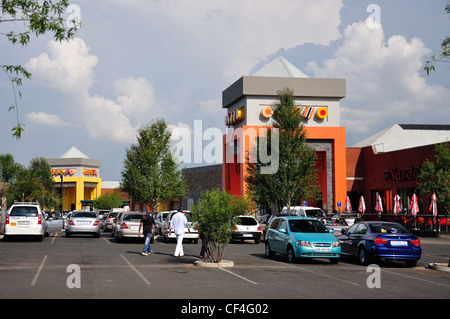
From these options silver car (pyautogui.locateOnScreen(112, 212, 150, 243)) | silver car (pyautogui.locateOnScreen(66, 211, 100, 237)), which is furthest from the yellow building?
silver car (pyautogui.locateOnScreen(112, 212, 150, 243))

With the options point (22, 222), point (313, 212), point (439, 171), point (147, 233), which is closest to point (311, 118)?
point (439, 171)

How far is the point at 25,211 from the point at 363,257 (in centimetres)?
1652

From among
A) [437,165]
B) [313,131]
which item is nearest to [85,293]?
[437,165]

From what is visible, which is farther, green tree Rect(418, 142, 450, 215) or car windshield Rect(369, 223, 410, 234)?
green tree Rect(418, 142, 450, 215)

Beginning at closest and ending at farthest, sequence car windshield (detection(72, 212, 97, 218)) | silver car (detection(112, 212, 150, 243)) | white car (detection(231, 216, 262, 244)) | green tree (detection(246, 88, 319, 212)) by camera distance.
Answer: silver car (detection(112, 212, 150, 243)) → white car (detection(231, 216, 262, 244)) → car windshield (detection(72, 212, 97, 218)) → green tree (detection(246, 88, 319, 212))

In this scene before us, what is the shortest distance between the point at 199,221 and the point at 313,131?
4144 cm

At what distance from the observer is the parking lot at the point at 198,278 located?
11.0 m

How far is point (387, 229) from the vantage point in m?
18.1

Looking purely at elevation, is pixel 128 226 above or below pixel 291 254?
above

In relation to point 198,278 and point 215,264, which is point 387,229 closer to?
point 215,264

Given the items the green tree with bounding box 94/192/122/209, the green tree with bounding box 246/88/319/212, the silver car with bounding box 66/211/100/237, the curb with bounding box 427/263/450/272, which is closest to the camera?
the curb with bounding box 427/263/450/272

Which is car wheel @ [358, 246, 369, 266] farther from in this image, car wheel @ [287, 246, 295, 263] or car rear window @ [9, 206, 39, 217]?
car rear window @ [9, 206, 39, 217]

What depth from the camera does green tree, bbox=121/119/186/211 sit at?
5522 centimetres
